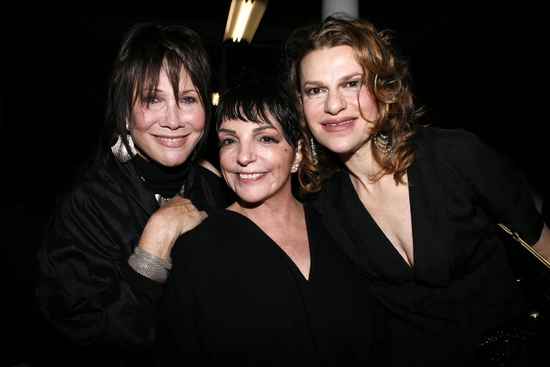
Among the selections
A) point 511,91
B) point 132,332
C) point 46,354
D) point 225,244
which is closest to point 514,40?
point 511,91

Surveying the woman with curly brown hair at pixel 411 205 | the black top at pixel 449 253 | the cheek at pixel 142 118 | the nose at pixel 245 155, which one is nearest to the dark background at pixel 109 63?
the cheek at pixel 142 118

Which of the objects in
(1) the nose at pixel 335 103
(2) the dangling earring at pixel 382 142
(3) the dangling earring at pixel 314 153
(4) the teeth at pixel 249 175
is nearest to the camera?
(1) the nose at pixel 335 103

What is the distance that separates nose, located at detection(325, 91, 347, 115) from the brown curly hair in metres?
0.15

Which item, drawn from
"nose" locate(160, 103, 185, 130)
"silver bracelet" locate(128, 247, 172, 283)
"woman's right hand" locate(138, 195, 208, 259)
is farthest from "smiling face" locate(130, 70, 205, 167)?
"silver bracelet" locate(128, 247, 172, 283)

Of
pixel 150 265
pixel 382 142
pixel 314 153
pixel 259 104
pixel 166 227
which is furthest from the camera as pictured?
pixel 314 153

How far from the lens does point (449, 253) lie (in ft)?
5.50

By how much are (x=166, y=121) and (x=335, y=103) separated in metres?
0.80

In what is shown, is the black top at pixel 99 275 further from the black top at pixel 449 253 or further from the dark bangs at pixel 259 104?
the black top at pixel 449 253

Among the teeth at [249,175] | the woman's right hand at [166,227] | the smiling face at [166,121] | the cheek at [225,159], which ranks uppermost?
the smiling face at [166,121]

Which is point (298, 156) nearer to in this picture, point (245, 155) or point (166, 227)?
point (245, 155)

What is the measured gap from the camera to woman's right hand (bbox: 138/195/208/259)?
1.60 m

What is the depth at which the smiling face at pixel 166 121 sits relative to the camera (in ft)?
5.93

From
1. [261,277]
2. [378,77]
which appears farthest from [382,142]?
[261,277]

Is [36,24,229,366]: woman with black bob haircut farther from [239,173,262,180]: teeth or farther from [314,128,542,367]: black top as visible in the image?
[314,128,542,367]: black top
